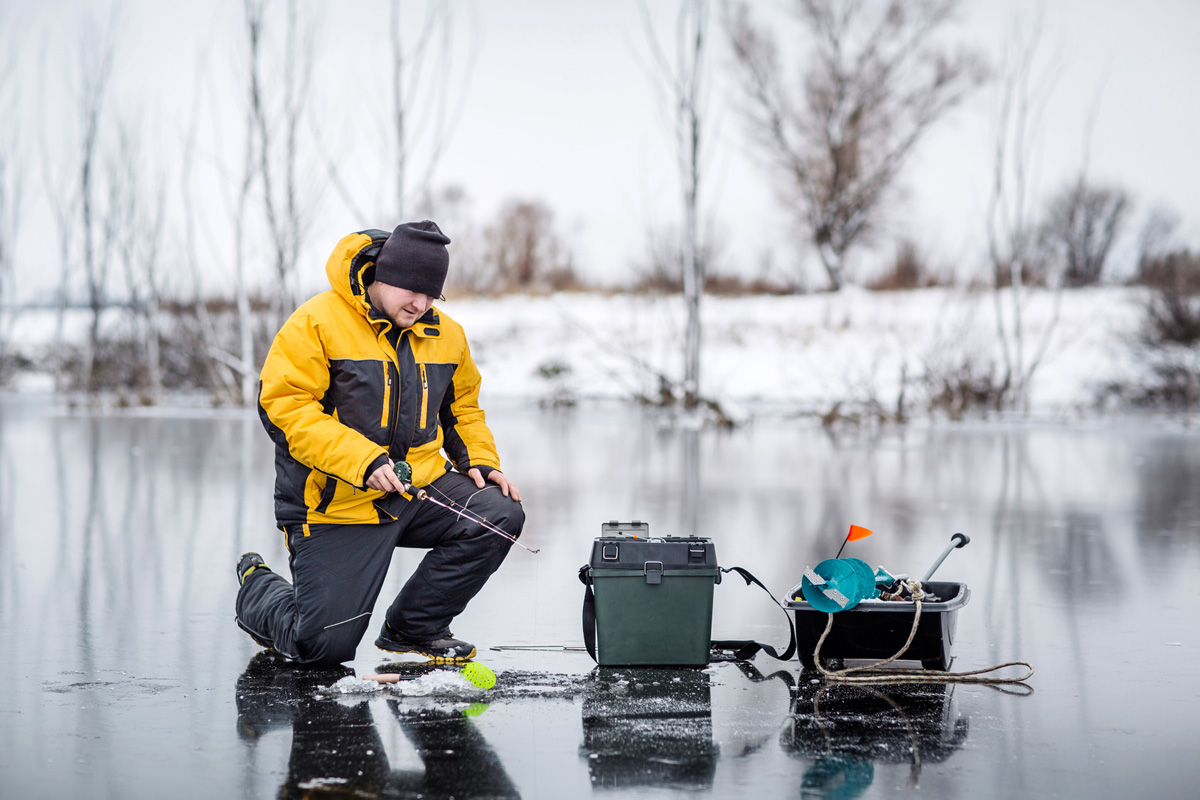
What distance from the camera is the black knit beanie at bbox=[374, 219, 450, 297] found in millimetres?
3256

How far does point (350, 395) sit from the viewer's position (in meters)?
3.28

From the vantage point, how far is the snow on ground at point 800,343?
1888 centimetres

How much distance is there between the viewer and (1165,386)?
1858 centimetres

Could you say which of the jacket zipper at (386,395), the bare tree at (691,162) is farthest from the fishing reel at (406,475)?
the bare tree at (691,162)

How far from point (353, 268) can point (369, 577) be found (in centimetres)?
97

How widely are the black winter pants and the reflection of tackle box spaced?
1.32 ft

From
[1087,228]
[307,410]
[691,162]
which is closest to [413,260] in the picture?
[307,410]

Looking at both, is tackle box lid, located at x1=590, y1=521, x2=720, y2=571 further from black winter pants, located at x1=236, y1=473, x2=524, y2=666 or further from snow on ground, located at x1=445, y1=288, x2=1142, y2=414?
snow on ground, located at x1=445, y1=288, x2=1142, y2=414

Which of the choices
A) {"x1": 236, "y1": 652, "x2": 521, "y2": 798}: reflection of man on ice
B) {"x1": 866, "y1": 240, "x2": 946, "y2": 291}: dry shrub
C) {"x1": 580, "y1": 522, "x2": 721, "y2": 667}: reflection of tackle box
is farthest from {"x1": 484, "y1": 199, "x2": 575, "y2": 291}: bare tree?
{"x1": 236, "y1": 652, "x2": 521, "y2": 798}: reflection of man on ice

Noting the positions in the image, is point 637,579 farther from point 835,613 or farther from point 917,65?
point 917,65

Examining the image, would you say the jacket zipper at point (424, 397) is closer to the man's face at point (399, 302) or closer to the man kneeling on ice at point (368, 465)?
the man kneeling on ice at point (368, 465)

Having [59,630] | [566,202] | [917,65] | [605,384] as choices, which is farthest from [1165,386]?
[566,202]

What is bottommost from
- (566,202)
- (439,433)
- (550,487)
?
(550,487)

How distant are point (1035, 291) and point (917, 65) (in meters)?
7.45
